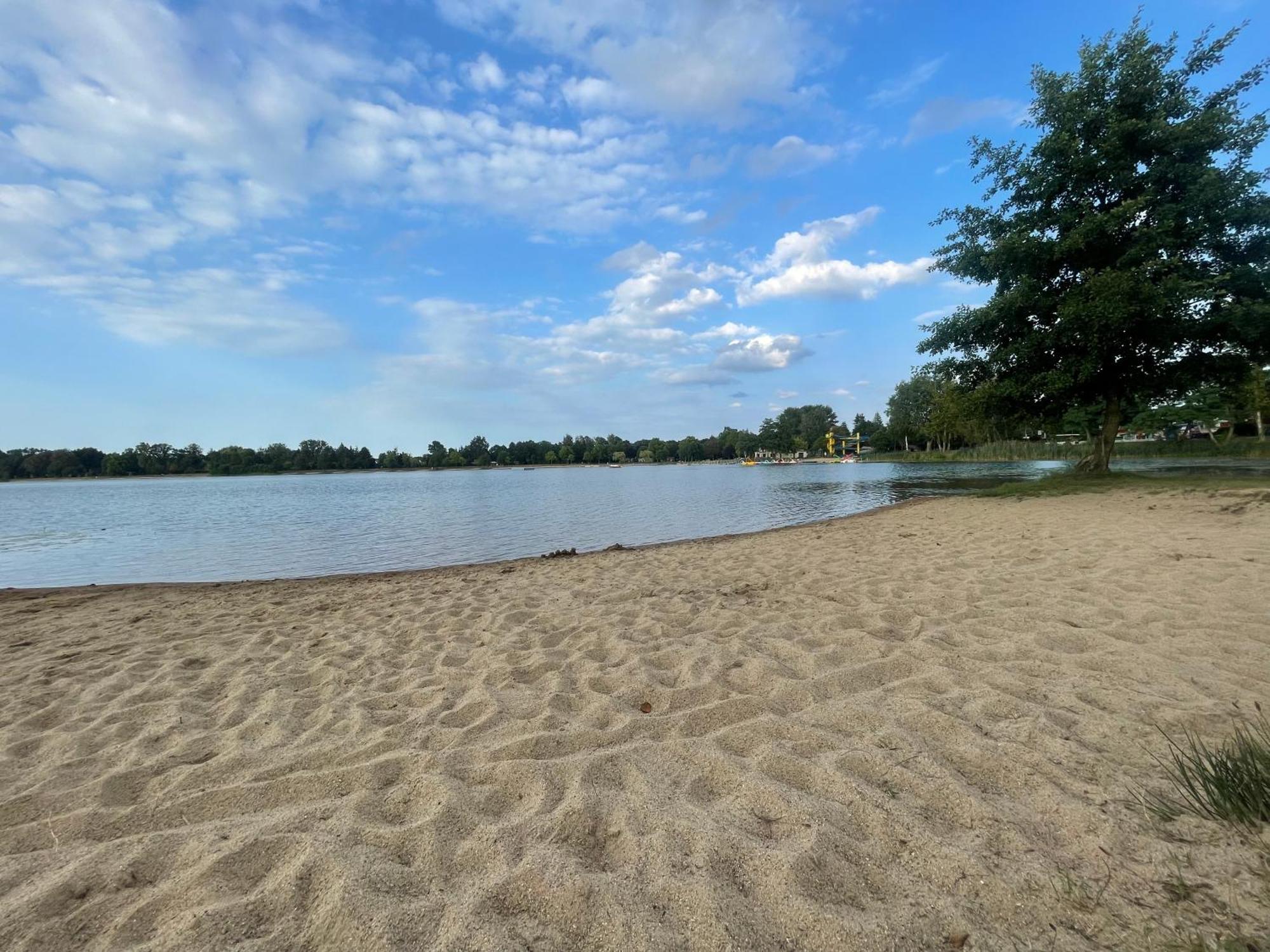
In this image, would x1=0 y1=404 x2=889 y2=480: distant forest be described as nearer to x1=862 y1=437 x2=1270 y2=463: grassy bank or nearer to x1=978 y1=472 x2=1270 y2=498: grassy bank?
x1=862 y1=437 x2=1270 y2=463: grassy bank

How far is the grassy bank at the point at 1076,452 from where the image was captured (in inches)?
1275

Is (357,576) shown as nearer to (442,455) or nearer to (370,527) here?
(370,527)

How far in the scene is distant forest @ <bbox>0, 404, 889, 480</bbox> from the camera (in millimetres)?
97688

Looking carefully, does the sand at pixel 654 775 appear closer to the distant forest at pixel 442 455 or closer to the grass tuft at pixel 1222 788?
the grass tuft at pixel 1222 788

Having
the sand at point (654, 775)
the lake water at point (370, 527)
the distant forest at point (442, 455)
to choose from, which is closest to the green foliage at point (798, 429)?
the distant forest at point (442, 455)

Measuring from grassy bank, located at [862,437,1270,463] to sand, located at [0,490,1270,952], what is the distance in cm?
3549

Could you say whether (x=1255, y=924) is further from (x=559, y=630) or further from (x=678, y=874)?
(x=559, y=630)

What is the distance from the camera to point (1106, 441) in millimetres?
15570

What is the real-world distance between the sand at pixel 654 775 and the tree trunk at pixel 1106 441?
1246 centimetres

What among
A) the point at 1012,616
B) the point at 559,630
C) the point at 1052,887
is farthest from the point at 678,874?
the point at 1012,616

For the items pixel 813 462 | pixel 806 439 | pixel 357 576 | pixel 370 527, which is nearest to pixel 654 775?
pixel 357 576

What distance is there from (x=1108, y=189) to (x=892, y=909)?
1872cm

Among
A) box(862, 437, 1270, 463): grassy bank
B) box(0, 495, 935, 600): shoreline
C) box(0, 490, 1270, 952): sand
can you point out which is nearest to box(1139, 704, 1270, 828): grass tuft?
box(0, 490, 1270, 952): sand

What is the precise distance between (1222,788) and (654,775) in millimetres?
1974
